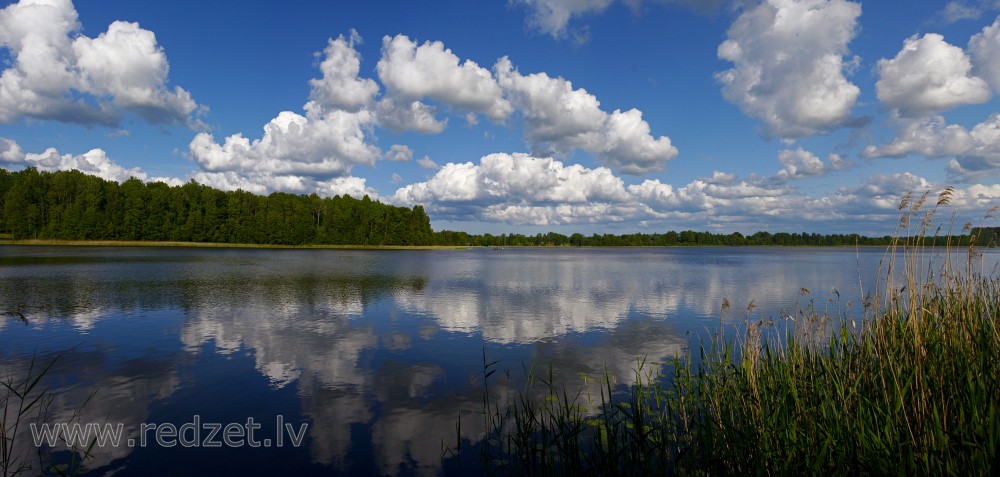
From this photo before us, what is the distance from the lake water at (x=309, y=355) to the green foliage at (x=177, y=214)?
10819 centimetres

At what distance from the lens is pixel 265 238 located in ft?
467

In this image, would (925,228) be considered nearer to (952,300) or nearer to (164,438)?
(952,300)

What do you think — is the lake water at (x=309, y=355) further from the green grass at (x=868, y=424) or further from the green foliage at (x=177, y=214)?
the green foliage at (x=177, y=214)

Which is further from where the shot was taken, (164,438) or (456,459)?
(164,438)

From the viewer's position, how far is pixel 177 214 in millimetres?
131000

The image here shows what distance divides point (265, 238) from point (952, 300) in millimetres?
155998

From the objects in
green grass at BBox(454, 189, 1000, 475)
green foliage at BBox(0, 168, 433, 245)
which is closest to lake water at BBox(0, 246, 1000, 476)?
green grass at BBox(454, 189, 1000, 475)

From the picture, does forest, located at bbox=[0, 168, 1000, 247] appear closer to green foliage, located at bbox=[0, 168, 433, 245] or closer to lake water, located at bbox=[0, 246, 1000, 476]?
green foliage, located at bbox=[0, 168, 433, 245]

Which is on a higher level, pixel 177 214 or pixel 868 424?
pixel 177 214

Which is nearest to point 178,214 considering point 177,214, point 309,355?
point 177,214

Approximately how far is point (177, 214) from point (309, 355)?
143m

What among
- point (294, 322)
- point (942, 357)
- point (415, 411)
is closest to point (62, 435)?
point (415, 411)

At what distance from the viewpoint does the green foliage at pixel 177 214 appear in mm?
113062

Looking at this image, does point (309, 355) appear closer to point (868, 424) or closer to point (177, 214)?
point (868, 424)
